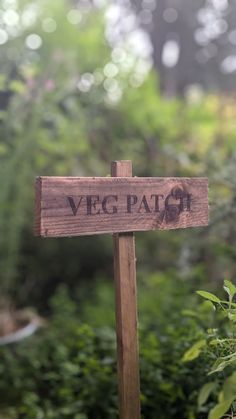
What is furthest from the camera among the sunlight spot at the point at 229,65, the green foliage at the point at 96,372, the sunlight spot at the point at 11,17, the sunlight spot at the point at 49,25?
the sunlight spot at the point at 229,65

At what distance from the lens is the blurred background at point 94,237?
2727 mm

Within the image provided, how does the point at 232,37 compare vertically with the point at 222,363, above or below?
above

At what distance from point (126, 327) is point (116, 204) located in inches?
17.5

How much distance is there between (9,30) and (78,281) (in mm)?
3095

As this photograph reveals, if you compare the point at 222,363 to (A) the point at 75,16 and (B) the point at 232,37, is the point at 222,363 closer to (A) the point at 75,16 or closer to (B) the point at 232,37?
(A) the point at 75,16

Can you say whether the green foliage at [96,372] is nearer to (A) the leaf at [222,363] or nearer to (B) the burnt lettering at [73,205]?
(A) the leaf at [222,363]

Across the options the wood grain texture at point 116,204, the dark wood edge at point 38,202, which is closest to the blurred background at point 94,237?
the wood grain texture at point 116,204

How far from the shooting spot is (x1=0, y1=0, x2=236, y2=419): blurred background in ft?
8.95

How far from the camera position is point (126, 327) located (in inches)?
77.7

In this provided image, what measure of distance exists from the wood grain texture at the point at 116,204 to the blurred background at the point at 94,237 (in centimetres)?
49

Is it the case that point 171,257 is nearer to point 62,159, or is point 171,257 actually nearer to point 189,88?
point 62,159

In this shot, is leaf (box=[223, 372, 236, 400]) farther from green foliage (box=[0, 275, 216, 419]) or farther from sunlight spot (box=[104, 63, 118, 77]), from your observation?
sunlight spot (box=[104, 63, 118, 77])

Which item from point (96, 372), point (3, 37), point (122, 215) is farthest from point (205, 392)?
point (3, 37)

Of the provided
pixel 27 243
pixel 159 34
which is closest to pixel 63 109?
pixel 27 243
